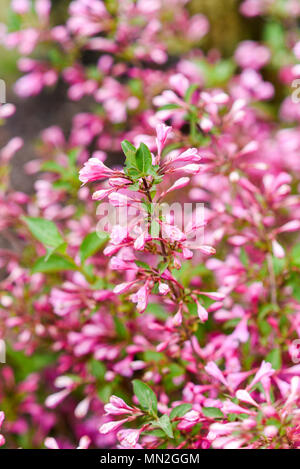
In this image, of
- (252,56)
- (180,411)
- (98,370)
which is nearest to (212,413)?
(180,411)

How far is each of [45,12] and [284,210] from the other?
4.34ft

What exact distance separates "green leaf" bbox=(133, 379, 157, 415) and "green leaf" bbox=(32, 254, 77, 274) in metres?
0.42

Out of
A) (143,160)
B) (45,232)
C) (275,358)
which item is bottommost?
(275,358)

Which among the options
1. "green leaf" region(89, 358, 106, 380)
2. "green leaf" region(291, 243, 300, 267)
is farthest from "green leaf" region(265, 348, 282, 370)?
"green leaf" region(89, 358, 106, 380)

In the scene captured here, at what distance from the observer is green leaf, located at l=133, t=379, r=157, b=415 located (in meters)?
1.20

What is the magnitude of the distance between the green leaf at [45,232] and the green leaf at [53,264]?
5 cm

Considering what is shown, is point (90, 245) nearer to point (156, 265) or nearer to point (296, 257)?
point (156, 265)

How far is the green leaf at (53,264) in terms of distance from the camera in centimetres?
145

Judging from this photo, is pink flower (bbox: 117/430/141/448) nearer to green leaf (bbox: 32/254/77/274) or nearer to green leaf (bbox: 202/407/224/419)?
green leaf (bbox: 202/407/224/419)

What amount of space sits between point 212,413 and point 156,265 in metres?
0.58

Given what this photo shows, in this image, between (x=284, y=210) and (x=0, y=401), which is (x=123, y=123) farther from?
(x=0, y=401)

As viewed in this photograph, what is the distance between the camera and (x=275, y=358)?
1393 millimetres

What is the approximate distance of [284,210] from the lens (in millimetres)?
2047
